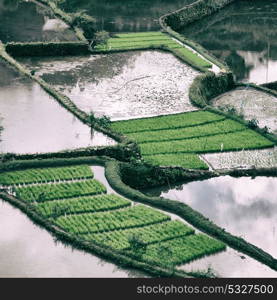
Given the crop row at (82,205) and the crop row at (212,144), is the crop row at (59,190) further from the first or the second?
the crop row at (212,144)

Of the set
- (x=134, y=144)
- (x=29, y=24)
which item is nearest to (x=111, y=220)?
(x=134, y=144)

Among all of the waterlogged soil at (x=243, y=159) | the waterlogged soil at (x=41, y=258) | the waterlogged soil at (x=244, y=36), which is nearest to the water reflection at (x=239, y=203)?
the waterlogged soil at (x=243, y=159)

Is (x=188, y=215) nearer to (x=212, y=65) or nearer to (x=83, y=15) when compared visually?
(x=212, y=65)

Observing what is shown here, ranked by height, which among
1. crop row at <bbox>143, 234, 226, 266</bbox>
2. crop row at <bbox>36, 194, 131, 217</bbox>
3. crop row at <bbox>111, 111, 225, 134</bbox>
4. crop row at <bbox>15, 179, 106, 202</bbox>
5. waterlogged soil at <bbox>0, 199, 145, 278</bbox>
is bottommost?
crop row at <bbox>143, 234, 226, 266</bbox>

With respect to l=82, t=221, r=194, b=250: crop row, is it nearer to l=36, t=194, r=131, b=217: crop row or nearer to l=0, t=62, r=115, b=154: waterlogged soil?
l=36, t=194, r=131, b=217: crop row

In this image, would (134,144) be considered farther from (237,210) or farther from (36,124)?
(237,210)

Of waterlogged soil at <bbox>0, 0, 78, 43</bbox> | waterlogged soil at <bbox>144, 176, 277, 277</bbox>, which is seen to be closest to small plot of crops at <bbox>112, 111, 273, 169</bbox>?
waterlogged soil at <bbox>144, 176, 277, 277</bbox>
